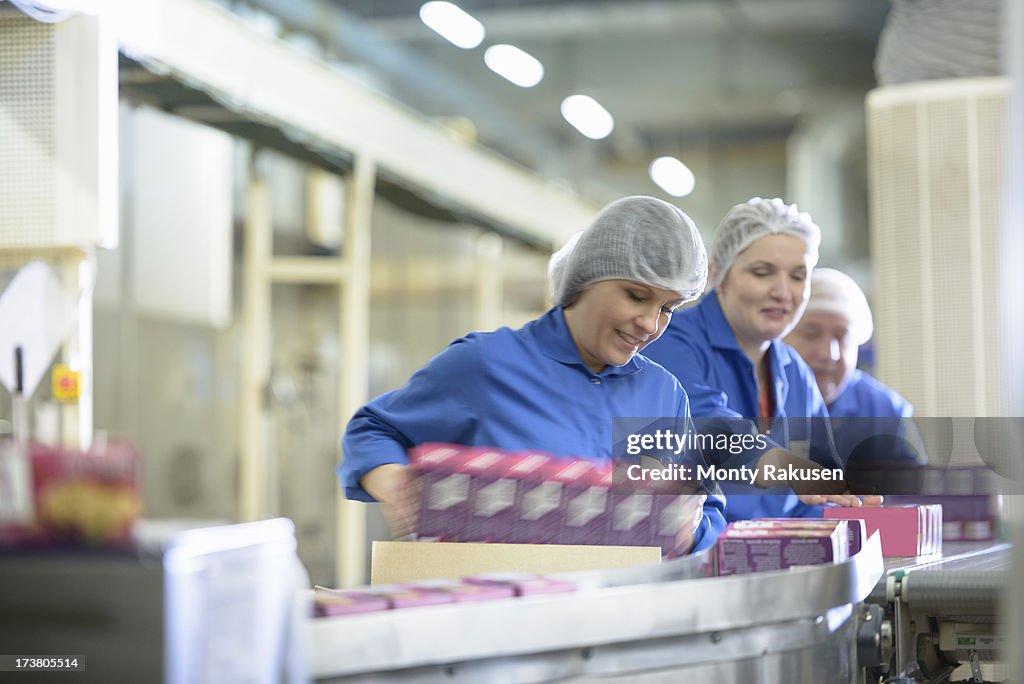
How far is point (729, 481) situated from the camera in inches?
101

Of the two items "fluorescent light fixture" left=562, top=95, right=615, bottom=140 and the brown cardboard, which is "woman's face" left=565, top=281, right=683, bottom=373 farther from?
"fluorescent light fixture" left=562, top=95, right=615, bottom=140

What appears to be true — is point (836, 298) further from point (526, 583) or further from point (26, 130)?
point (26, 130)

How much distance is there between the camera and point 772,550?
1879 mm

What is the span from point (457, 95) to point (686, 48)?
184 centimetres

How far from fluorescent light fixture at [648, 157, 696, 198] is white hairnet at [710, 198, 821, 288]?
9.09 m

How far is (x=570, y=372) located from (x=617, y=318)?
0.16 m

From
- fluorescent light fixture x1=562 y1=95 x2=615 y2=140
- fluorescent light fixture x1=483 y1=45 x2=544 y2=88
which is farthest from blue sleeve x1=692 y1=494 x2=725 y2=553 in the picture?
fluorescent light fixture x1=562 y1=95 x2=615 y2=140

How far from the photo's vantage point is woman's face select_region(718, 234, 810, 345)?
9.38 feet

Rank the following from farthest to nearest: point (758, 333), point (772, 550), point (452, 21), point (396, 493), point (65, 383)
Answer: point (452, 21) → point (65, 383) → point (758, 333) → point (396, 493) → point (772, 550)

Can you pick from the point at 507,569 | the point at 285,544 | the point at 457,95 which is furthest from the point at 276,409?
the point at 285,544

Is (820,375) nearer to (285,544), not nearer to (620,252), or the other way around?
(620,252)

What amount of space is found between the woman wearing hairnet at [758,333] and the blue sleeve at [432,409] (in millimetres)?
515

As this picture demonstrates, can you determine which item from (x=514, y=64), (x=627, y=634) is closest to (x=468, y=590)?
(x=627, y=634)

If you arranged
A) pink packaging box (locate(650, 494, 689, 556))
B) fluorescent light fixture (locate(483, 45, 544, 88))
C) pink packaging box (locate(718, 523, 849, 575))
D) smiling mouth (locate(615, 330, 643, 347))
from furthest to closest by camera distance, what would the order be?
fluorescent light fixture (locate(483, 45, 544, 88)), smiling mouth (locate(615, 330, 643, 347)), pink packaging box (locate(650, 494, 689, 556)), pink packaging box (locate(718, 523, 849, 575))
